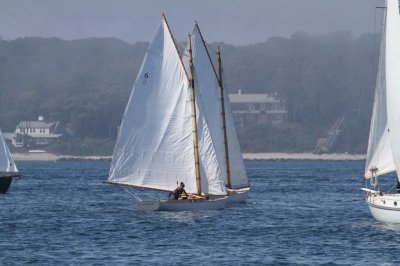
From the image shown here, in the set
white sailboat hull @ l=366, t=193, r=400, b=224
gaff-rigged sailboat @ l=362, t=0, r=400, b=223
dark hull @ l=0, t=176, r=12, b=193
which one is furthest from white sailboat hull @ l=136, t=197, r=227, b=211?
dark hull @ l=0, t=176, r=12, b=193

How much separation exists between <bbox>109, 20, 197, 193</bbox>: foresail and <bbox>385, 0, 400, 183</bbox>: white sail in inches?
590

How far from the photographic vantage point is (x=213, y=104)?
84.6 metres

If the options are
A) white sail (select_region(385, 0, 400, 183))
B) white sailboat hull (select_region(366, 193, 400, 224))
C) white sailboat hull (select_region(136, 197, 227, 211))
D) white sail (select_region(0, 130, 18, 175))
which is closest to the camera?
white sail (select_region(385, 0, 400, 183))

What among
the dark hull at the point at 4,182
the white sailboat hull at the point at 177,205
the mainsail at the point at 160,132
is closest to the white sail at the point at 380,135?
the white sailboat hull at the point at 177,205

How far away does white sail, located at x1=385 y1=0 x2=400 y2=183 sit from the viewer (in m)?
60.8

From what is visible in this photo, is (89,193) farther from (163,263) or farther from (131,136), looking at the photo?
(163,263)

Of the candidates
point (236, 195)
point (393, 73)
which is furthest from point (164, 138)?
point (393, 73)

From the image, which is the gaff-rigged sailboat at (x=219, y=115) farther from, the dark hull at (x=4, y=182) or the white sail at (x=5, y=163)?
the white sail at (x=5, y=163)

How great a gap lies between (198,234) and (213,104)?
24.0m

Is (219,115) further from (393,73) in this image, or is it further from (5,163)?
(393,73)

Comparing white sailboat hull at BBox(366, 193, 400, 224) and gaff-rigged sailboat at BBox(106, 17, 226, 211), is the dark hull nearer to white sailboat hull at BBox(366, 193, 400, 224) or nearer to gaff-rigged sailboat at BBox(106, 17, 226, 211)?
gaff-rigged sailboat at BBox(106, 17, 226, 211)

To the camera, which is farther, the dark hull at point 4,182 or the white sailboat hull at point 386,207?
the dark hull at point 4,182

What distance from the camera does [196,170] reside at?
73000mm

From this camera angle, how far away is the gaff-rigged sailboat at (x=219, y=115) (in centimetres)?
8325
